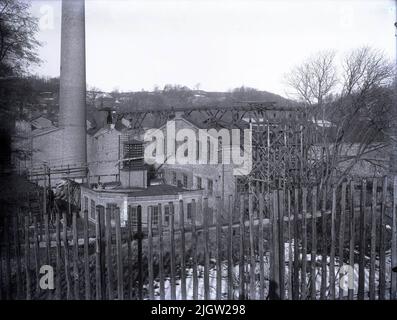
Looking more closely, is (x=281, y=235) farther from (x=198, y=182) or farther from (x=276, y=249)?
(x=198, y=182)

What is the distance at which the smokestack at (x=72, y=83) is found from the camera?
23750 millimetres

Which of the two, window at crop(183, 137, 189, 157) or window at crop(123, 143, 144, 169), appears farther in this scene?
window at crop(183, 137, 189, 157)

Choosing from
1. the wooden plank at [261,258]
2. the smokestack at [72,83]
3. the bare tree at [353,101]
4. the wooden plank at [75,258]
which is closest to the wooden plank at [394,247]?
the wooden plank at [261,258]

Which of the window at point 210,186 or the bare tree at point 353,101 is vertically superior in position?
the bare tree at point 353,101

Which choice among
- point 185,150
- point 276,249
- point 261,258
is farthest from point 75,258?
Answer: point 185,150

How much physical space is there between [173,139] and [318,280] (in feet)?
67.7

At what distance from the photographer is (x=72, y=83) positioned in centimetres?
2430

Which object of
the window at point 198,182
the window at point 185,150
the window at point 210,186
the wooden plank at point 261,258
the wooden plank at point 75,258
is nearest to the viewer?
the wooden plank at point 75,258

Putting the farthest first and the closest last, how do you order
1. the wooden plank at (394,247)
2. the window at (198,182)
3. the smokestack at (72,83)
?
the smokestack at (72,83)
the window at (198,182)
the wooden plank at (394,247)

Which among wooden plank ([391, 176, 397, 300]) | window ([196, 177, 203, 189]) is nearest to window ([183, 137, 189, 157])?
window ([196, 177, 203, 189])

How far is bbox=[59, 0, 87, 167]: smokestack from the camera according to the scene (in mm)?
23750

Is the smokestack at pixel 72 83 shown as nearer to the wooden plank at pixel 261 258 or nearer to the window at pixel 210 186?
the window at pixel 210 186

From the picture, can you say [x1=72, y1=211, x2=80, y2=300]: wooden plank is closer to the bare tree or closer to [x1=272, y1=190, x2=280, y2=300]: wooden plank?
[x1=272, y1=190, x2=280, y2=300]: wooden plank

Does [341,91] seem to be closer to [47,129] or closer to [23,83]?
[23,83]
